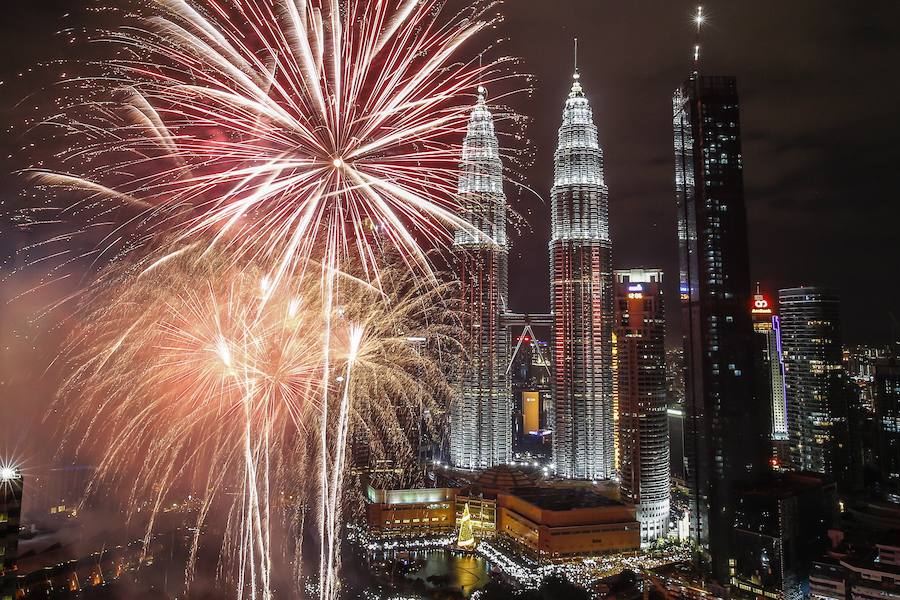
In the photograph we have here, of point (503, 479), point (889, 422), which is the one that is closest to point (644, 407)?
point (503, 479)

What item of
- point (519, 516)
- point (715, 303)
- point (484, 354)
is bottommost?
point (519, 516)

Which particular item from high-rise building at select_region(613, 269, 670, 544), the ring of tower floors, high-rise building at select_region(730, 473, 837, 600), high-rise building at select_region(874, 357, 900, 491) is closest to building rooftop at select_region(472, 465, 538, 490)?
the ring of tower floors

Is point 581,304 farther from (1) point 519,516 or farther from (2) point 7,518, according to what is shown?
(2) point 7,518

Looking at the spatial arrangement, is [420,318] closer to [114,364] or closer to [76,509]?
[114,364]

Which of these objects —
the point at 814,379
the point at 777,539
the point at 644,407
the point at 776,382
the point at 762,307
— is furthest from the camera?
the point at 776,382

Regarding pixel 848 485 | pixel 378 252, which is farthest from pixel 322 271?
pixel 848 485

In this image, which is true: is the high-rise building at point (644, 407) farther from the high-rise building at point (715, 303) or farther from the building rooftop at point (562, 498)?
the high-rise building at point (715, 303)

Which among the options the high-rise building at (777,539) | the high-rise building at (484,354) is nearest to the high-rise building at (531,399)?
the high-rise building at (484,354)
